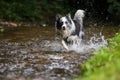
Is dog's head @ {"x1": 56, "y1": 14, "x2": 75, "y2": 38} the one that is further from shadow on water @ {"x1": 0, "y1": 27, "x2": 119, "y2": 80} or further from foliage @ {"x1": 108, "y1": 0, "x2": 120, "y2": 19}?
foliage @ {"x1": 108, "y1": 0, "x2": 120, "y2": 19}

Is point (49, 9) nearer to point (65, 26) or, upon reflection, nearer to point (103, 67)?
point (65, 26)

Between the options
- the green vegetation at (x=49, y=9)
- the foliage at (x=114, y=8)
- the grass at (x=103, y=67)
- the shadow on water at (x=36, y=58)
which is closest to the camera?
the grass at (x=103, y=67)

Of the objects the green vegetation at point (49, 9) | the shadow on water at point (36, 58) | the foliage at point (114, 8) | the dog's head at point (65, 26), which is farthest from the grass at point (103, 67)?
the green vegetation at point (49, 9)

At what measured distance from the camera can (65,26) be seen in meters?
11.0

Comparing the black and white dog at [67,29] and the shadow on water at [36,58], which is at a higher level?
the black and white dog at [67,29]

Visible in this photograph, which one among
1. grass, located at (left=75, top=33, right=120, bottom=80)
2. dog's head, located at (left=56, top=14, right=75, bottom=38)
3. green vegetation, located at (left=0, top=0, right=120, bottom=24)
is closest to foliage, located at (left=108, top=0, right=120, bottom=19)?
green vegetation, located at (left=0, top=0, right=120, bottom=24)

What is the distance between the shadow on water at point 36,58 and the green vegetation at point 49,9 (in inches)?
146

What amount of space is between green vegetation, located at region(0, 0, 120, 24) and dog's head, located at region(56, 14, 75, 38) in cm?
690

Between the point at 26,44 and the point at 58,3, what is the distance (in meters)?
9.17

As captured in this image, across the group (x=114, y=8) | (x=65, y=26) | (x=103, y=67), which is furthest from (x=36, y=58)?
(x=114, y=8)

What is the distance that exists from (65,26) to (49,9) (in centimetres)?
962

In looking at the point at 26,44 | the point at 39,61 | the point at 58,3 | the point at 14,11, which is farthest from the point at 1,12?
the point at 39,61

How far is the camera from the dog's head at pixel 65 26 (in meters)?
11.0

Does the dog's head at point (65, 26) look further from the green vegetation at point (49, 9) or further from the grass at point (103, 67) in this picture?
the green vegetation at point (49, 9)
